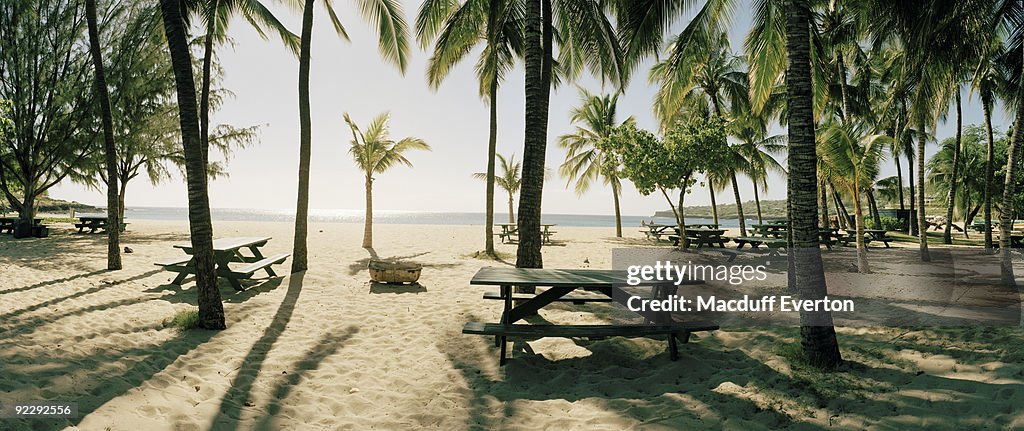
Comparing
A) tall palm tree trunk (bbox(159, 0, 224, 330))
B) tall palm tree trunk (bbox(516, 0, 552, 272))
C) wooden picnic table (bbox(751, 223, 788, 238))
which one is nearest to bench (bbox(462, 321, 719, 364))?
tall palm tree trunk (bbox(516, 0, 552, 272))

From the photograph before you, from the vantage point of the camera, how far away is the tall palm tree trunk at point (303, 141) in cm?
884

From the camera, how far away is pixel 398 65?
1115 cm

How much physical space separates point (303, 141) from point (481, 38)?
697cm

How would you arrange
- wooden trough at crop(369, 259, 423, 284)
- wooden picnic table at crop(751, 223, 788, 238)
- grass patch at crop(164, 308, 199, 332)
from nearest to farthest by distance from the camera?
grass patch at crop(164, 308, 199, 332) < wooden trough at crop(369, 259, 423, 284) < wooden picnic table at crop(751, 223, 788, 238)

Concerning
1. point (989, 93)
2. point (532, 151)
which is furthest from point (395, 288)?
point (989, 93)

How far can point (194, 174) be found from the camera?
16.7 ft

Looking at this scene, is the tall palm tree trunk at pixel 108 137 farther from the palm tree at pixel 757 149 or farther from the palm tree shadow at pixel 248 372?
the palm tree at pixel 757 149

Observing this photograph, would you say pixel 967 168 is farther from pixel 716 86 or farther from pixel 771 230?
pixel 716 86

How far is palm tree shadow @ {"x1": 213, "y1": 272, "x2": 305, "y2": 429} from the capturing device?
3113 mm

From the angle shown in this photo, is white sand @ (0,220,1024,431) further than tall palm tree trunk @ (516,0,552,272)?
No

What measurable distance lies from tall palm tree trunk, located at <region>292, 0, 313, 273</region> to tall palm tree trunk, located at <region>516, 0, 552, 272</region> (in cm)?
484

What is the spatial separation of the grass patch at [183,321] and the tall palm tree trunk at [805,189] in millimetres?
6573

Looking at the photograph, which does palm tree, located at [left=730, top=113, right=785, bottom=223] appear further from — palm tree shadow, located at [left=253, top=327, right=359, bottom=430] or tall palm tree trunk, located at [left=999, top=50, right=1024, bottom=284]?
palm tree shadow, located at [left=253, top=327, right=359, bottom=430]

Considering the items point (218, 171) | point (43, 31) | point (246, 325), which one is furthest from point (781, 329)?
point (218, 171)
